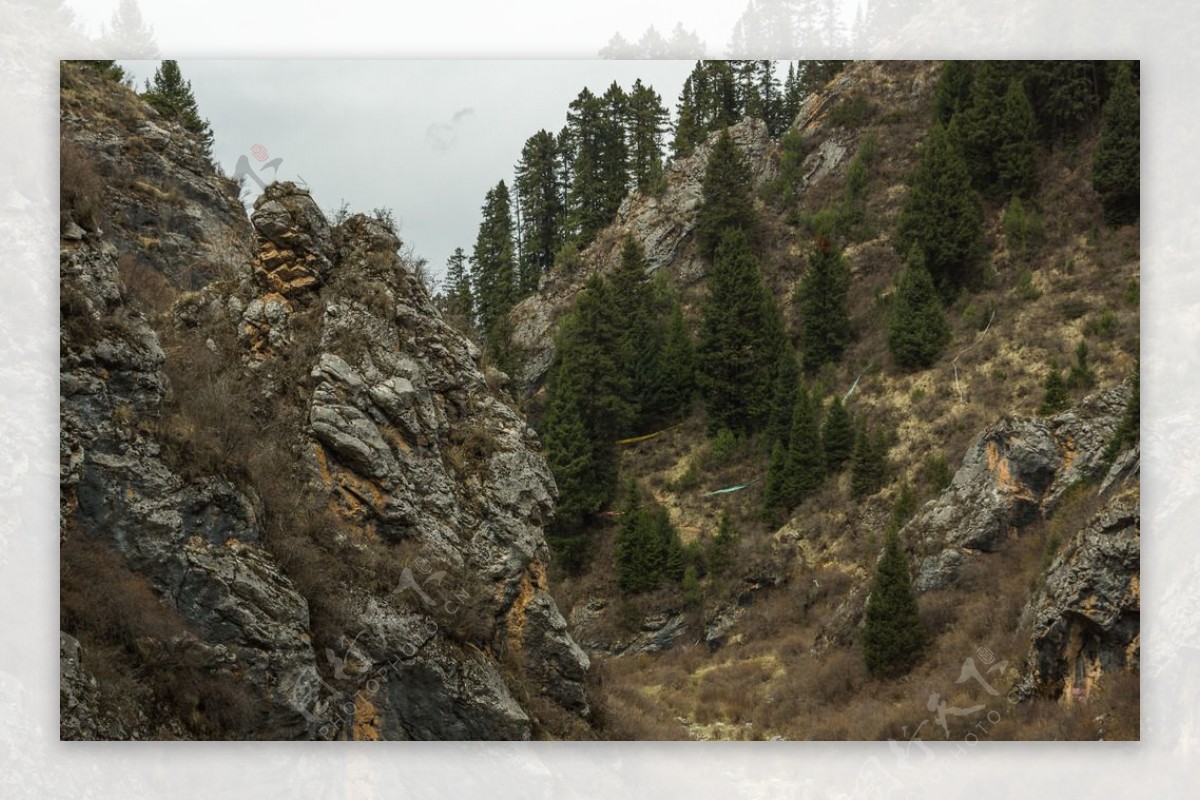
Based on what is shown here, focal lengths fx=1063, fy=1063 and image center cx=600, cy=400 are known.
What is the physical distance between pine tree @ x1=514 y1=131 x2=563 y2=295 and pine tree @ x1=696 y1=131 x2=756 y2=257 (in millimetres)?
4437

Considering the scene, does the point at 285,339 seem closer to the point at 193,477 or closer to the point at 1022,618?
the point at 193,477

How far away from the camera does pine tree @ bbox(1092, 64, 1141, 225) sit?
11.2 metres

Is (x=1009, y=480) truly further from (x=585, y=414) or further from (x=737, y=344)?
(x=585, y=414)

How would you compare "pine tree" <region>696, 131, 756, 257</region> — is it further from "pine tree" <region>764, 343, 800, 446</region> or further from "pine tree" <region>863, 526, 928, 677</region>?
"pine tree" <region>863, 526, 928, 677</region>

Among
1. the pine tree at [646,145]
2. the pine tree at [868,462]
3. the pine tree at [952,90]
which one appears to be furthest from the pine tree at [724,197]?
the pine tree at [868,462]

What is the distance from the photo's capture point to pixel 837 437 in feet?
62.4

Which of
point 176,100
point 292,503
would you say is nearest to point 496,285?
point 176,100

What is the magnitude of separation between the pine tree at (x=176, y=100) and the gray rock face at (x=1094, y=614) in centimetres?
1039

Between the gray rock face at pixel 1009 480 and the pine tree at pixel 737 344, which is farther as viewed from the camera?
the pine tree at pixel 737 344

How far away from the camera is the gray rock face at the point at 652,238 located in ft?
98.7

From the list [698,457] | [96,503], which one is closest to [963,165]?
[698,457]

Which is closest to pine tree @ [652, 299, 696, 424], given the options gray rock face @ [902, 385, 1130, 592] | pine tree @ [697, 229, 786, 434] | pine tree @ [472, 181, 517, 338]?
pine tree @ [697, 229, 786, 434]

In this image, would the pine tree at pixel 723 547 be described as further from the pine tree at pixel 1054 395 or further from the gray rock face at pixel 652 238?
the gray rock face at pixel 652 238

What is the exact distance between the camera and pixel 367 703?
9.84 metres
